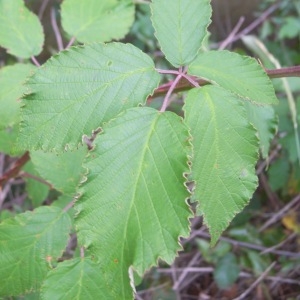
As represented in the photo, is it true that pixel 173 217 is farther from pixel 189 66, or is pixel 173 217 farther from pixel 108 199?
pixel 189 66

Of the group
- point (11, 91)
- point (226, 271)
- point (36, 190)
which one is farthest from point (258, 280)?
point (11, 91)

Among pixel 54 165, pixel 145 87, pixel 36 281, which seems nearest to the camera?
pixel 145 87

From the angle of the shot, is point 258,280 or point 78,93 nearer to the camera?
point 78,93

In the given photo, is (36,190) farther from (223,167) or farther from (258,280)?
(258,280)

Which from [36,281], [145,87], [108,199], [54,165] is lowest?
[36,281]

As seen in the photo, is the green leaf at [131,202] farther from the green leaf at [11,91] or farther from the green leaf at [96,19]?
the green leaf at [96,19]

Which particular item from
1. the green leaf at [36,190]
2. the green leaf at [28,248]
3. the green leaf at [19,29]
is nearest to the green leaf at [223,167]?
the green leaf at [28,248]

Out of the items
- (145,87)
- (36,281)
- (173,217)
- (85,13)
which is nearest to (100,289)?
(36,281)
